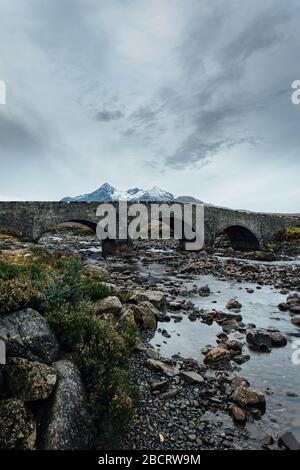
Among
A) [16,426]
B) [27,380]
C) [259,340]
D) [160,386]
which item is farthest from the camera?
[259,340]

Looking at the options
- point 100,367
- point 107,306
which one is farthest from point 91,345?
point 107,306

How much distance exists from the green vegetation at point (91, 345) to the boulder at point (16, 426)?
1.01m

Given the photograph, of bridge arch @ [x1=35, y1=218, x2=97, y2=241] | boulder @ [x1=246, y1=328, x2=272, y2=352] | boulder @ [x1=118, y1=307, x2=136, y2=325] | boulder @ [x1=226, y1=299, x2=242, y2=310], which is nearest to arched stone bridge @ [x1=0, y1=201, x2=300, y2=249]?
bridge arch @ [x1=35, y1=218, x2=97, y2=241]

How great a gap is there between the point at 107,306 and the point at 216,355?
3814 mm

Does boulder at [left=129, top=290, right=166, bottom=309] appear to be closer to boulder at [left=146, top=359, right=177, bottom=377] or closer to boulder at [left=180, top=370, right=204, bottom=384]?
boulder at [left=146, top=359, right=177, bottom=377]

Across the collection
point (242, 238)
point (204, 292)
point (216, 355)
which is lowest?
point (216, 355)

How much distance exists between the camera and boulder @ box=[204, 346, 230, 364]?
9242 mm

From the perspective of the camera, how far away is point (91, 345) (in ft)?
23.3

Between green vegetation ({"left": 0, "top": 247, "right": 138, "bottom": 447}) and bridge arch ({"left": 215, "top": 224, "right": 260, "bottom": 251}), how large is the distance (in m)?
48.0

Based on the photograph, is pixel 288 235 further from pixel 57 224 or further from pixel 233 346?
pixel 233 346

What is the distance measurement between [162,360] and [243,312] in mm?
6668

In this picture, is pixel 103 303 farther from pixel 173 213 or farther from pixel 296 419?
pixel 173 213

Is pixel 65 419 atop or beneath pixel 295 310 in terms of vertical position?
atop

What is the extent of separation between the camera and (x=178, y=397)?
24.1 feet
